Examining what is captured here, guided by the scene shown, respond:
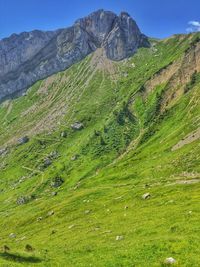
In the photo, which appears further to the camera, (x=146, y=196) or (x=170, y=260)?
(x=146, y=196)

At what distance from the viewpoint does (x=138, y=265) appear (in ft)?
121

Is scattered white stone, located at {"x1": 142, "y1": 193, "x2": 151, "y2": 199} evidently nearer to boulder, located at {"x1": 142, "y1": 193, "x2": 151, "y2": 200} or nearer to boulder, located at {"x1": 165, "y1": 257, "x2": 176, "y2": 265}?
boulder, located at {"x1": 142, "y1": 193, "x2": 151, "y2": 200}

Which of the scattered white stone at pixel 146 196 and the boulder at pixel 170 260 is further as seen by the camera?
the scattered white stone at pixel 146 196

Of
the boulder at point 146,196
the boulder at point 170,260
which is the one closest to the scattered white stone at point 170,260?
the boulder at point 170,260

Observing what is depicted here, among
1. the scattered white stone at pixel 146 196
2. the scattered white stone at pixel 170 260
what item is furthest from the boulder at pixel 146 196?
the scattered white stone at pixel 170 260

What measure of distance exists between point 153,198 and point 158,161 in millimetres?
82275

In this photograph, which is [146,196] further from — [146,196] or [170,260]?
[170,260]

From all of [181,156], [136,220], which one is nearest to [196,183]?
[136,220]

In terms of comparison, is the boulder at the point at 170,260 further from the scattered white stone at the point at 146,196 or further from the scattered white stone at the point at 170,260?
the scattered white stone at the point at 146,196

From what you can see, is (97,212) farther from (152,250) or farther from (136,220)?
(152,250)

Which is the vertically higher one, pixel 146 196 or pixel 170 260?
pixel 170 260

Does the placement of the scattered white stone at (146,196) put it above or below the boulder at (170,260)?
below

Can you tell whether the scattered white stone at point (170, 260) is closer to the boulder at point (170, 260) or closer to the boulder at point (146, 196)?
the boulder at point (170, 260)

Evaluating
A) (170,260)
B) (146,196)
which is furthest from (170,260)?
(146,196)
